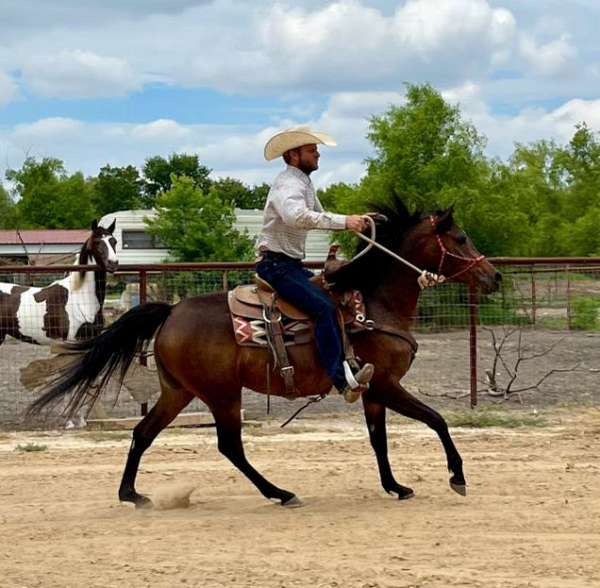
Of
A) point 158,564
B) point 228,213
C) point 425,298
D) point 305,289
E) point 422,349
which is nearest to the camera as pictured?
point 158,564

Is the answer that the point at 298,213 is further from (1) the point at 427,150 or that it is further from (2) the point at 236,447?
(1) the point at 427,150

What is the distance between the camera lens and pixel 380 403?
23.8ft

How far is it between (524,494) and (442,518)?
3.39ft

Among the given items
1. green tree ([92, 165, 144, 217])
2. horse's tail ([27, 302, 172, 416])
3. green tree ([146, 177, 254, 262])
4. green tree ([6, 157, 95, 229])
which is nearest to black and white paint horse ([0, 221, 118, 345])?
horse's tail ([27, 302, 172, 416])

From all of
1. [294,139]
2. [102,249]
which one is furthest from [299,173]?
[102,249]

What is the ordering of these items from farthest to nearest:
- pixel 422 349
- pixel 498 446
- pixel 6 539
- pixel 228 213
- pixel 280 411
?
pixel 228 213 → pixel 422 349 → pixel 280 411 → pixel 498 446 → pixel 6 539

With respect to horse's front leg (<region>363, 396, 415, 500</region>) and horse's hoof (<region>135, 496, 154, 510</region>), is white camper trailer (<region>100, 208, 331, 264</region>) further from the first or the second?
horse's hoof (<region>135, 496, 154, 510</region>)

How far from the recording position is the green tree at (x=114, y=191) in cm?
7169

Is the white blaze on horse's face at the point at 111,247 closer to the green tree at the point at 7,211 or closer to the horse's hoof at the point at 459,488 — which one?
the horse's hoof at the point at 459,488

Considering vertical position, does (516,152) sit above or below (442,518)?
above

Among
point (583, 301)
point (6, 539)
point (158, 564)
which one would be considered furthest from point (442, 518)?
point (583, 301)

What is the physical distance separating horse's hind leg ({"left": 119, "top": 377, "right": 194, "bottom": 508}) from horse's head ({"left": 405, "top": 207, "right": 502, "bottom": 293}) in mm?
1974

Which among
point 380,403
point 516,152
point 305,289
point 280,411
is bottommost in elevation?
point 280,411

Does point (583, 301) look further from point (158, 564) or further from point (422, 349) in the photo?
point (158, 564)
